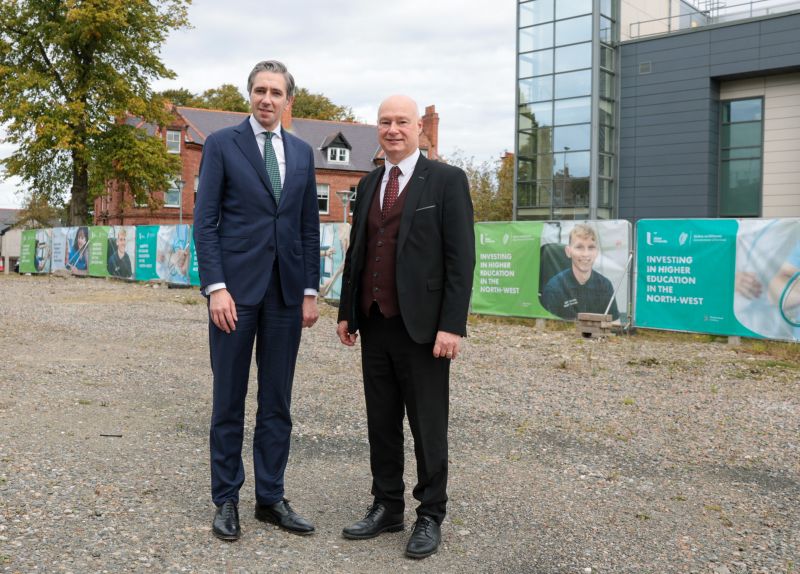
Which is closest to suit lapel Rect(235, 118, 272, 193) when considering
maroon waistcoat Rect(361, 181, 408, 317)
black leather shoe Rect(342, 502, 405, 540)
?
maroon waistcoat Rect(361, 181, 408, 317)

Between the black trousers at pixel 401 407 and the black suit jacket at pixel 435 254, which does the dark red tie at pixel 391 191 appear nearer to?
the black suit jacket at pixel 435 254

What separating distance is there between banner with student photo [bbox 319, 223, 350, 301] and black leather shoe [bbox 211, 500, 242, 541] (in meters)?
14.9

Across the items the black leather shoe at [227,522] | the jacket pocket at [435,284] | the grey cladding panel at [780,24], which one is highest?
the grey cladding panel at [780,24]

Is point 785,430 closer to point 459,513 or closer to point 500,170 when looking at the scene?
point 459,513

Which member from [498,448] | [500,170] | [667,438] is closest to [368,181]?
[498,448]

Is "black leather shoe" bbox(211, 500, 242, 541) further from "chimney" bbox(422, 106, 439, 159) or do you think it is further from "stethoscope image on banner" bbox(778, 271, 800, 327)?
"chimney" bbox(422, 106, 439, 159)

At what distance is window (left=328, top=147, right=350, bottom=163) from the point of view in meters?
56.1

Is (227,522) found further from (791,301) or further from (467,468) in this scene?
(791,301)

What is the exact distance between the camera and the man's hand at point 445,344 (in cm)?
371

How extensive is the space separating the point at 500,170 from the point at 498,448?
38065mm

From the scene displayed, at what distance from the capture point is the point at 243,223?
151 inches

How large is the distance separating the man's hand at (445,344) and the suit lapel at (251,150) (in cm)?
113

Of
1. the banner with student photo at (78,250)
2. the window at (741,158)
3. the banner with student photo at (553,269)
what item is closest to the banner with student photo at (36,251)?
the banner with student photo at (78,250)

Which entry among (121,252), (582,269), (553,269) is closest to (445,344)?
(582,269)
